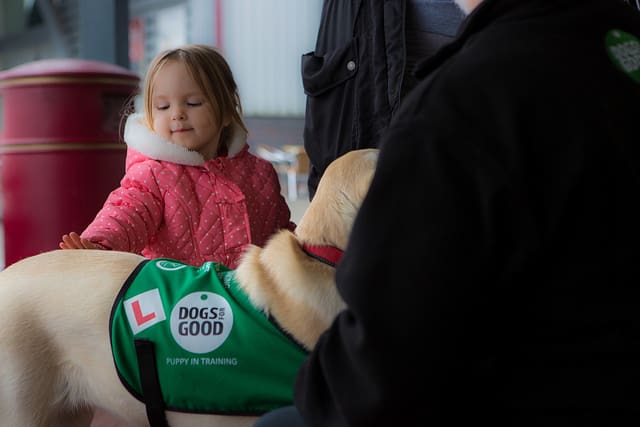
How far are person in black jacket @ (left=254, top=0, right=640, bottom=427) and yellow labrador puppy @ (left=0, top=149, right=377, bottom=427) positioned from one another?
75 centimetres

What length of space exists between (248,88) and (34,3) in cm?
423

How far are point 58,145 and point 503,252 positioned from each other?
2.97m

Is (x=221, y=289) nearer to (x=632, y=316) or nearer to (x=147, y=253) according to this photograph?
(x=147, y=253)

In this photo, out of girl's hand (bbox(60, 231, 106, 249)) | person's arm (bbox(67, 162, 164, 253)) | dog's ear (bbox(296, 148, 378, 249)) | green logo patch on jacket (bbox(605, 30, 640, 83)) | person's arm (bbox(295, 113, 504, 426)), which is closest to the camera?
person's arm (bbox(295, 113, 504, 426))

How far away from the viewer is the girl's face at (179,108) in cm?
255

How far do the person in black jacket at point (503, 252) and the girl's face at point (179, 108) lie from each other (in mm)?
1672

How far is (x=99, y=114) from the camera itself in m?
3.55

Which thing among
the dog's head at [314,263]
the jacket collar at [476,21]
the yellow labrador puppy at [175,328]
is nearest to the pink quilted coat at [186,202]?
the yellow labrador puppy at [175,328]

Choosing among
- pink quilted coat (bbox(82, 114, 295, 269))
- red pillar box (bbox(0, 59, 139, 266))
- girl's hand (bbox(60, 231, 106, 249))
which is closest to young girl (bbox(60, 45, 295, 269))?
pink quilted coat (bbox(82, 114, 295, 269))

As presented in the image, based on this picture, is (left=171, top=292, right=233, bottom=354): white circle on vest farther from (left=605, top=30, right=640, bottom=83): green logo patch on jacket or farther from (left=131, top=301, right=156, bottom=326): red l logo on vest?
(left=605, top=30, right=640, bottom=83): green logo patch on jacket

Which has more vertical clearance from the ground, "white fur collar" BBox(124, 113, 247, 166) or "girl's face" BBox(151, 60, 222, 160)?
"girl's face" BBox(151, 60, 222, 160)

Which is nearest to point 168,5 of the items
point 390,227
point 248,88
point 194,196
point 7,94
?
point 248,88

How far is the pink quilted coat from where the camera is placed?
97.3 inches

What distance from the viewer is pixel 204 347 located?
182cm
